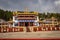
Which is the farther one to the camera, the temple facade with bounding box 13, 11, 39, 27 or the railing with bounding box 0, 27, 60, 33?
the temple facade with bounding box 13, 11, 39, 27

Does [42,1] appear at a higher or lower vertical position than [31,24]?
higher

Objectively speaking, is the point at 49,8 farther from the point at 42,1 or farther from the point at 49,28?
the point at 49,28

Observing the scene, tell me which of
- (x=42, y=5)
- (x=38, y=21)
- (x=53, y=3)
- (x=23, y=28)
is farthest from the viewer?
(x=38, y=21)

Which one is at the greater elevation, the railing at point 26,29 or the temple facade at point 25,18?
the temple facade at point 25,18

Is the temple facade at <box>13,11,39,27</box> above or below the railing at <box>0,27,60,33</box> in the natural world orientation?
above

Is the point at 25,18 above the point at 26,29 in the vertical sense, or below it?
above

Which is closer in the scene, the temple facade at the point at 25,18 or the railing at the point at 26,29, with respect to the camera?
the railing at the point at 26,29

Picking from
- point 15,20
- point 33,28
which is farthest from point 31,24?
point 15,20

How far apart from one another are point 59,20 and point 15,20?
2.89 m

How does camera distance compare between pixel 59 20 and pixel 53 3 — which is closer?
pixel 53 3

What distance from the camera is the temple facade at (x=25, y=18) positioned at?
12133mm

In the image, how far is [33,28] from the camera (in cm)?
1232

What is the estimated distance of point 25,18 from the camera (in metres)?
12.3

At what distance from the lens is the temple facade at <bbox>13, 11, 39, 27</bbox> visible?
1213cm
